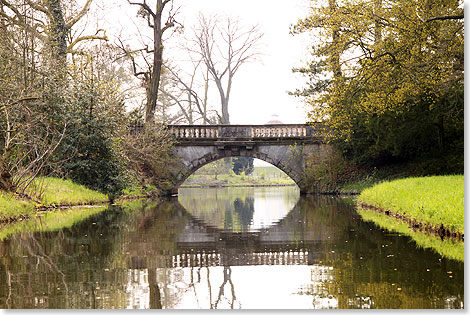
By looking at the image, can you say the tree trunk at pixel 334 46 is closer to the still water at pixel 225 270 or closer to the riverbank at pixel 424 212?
the riverbank at pixel 424 212

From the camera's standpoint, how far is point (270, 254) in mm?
8203

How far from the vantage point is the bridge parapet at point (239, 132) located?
98.4 feet

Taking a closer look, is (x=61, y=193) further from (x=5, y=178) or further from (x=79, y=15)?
(x=79, y=15)

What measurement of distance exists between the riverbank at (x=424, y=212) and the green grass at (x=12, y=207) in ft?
25.2

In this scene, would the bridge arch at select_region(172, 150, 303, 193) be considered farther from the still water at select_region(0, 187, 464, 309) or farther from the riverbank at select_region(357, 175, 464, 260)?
the still water at select_region(0, 187, 464, 309)

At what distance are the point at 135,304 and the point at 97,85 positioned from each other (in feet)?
58.8

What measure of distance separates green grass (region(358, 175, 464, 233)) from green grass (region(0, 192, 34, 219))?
835 cm

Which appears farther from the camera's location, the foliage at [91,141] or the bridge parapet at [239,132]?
the bridge parapet at [239,132]

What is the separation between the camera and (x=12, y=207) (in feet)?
44.9

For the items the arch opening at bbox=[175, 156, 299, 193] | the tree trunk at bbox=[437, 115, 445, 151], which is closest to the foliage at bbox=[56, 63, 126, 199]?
the tree trunk at bbox=[437, 115, 445, 151]

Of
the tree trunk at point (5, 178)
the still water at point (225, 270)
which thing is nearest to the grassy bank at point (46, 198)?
the tree trunk at point (5, 178)

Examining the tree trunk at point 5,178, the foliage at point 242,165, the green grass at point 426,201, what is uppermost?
the foliage at point 242,165

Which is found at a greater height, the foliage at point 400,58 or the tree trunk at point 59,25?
the tree trunk at point 59,25

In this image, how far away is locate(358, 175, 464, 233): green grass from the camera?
9.78 m
